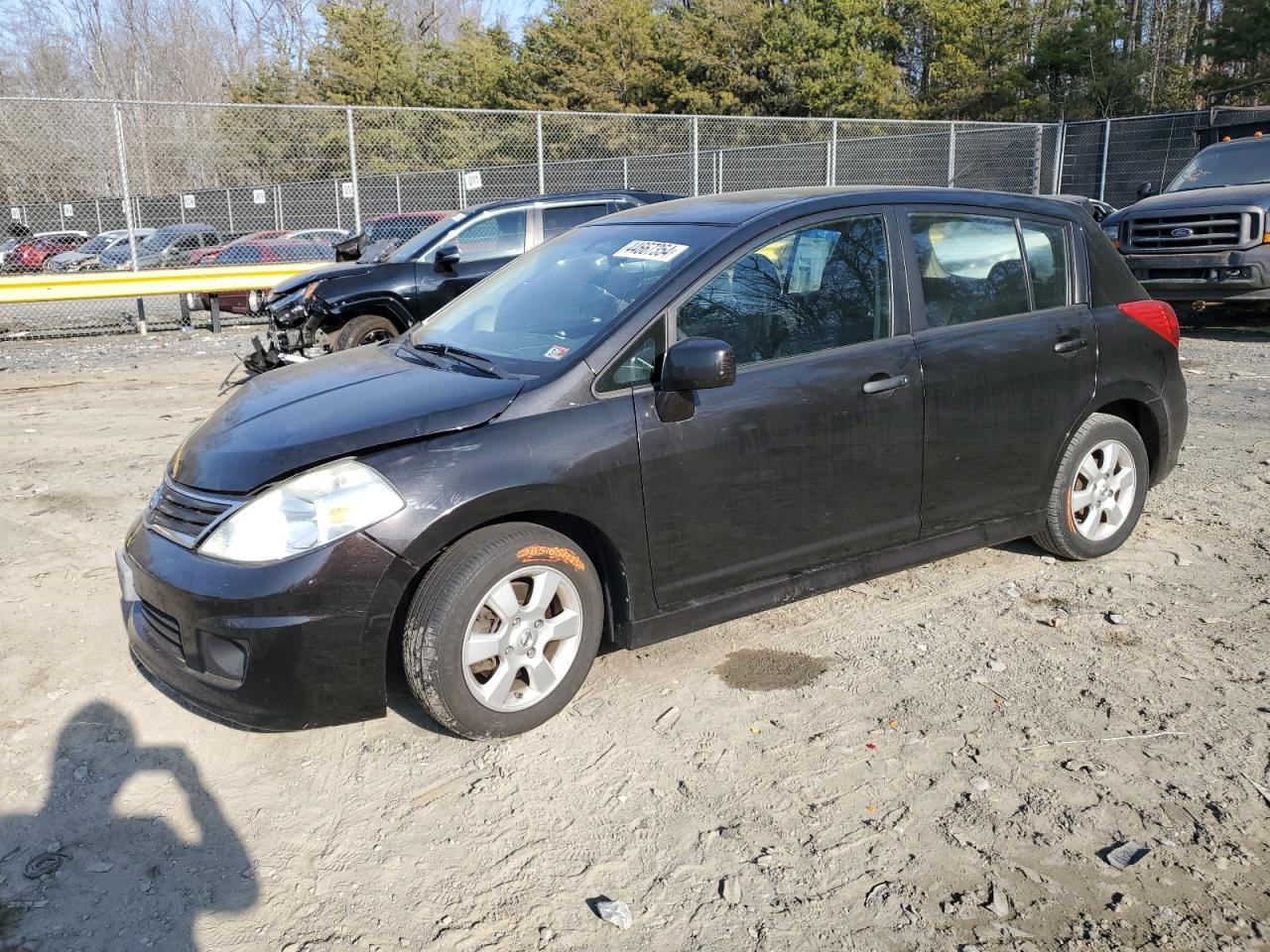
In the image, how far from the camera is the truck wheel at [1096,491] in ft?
15.4

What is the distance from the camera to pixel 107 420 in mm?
8438

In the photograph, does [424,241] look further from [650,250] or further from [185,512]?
[185,512]

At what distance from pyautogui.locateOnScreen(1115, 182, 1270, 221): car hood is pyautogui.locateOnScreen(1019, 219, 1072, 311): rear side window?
25.1 feet

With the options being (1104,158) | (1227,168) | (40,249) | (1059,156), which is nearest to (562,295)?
(1227,168)

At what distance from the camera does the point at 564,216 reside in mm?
10125

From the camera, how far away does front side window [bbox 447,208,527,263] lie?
995 centimetres

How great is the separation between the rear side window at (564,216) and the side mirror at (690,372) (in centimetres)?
683

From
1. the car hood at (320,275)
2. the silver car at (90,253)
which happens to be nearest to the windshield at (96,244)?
the silver car at (90,253)

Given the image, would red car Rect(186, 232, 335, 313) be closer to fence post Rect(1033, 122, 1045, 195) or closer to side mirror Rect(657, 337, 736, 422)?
fence post Rect(1033, 122, 1045, 195)

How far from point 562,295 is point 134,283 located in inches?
431

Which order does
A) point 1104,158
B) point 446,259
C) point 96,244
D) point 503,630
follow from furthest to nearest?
point 1104,158
point 96,244
point 446,259
point 503,630

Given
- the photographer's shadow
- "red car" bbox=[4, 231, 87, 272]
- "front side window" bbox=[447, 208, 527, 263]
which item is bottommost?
the photographer's shadow

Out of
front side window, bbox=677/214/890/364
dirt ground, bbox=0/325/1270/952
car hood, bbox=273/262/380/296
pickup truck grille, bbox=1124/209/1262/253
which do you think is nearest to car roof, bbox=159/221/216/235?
car hood, bbox=273/262/380/296

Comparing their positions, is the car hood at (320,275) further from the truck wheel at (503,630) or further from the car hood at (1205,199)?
the car hood at (1205,199)
